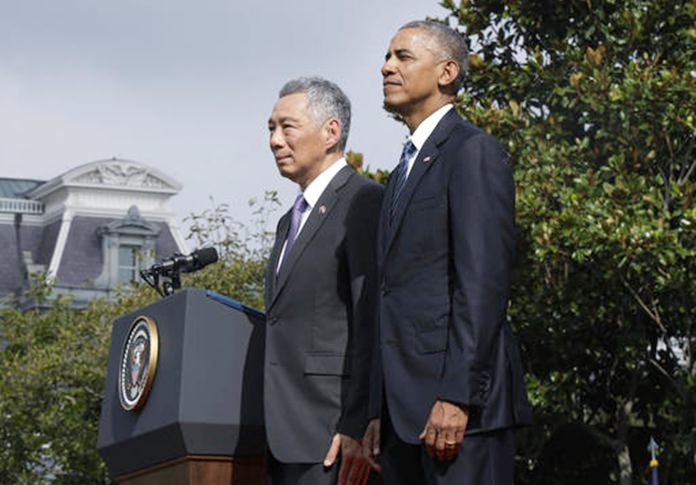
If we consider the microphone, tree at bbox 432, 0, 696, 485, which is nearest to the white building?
tree at bbox 432, 0, 696, 485

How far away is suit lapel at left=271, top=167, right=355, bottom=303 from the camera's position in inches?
251

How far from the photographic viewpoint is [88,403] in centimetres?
2594

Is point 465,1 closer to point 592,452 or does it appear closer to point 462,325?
point 592,452

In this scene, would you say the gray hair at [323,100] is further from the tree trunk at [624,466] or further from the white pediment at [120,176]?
the white pediment at [120,176]

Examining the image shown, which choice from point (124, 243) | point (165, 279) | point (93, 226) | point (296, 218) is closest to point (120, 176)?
point (93, 226)

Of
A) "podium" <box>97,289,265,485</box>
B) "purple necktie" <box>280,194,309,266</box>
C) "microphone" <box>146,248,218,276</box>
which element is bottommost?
"podium" <box>97,289,265,485</box>

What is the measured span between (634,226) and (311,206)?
26.8ft

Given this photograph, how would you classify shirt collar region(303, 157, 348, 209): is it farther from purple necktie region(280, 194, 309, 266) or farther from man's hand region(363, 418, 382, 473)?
man's hand region(363, 418, 382, 473)

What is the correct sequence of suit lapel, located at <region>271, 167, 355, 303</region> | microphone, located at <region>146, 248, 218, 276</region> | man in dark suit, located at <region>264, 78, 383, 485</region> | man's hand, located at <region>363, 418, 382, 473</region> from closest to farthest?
1. man's hand, located at <region>363, 418, 382, 473</region>
2. man in dark suit, located at <region>264, 78, 383, 485</region>
3. suit lapel, located at <region>271, 167, 355, 303</region>
4. microphone, located at <region>146, 248, 218, 276</region>

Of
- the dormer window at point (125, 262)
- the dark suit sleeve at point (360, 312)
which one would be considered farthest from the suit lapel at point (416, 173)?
the dormer window at point (125, 262)

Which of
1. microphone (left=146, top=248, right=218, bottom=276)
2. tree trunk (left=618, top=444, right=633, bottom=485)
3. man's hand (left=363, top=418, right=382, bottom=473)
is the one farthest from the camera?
tree trunk (left=618, top=444, right=633, bottom=485)

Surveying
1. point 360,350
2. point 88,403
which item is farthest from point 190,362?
point 88,403

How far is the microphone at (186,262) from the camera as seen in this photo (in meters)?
6.74

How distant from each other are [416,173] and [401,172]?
0.17m
